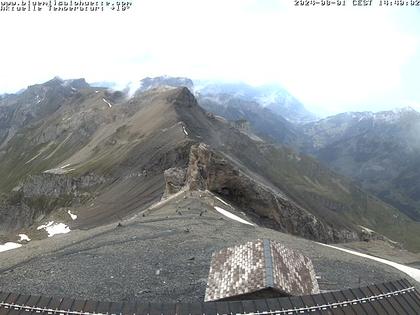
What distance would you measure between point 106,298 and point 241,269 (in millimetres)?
7710

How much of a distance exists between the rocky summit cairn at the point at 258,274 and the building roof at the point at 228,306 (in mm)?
2835

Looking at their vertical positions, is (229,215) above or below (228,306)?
below

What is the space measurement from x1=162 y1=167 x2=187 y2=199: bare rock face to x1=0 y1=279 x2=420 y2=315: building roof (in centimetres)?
5077

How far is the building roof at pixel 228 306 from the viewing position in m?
17.8

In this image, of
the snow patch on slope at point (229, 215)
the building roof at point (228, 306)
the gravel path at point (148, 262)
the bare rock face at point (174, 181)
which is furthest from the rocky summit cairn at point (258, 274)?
the bare rock face at point (174, 181)

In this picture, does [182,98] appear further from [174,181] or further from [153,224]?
[153,224]

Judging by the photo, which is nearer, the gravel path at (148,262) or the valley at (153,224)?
the gravel path at (148,262)

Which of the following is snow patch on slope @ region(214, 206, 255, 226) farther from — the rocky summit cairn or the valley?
the rocky summit cairn

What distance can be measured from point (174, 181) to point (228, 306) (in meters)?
54.3

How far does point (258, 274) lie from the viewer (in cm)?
2211

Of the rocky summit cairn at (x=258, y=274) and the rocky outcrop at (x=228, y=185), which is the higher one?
the rocky summit cairn at (x=258, y=274)

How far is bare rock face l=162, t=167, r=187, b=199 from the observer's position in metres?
70.1

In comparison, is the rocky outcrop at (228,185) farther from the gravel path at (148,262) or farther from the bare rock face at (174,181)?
the gravel path at (148,262)

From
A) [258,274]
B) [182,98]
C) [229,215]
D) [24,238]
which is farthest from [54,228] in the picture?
[182,98]
